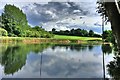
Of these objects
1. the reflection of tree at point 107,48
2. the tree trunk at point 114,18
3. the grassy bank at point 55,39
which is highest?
the tree trunk at point 114,18

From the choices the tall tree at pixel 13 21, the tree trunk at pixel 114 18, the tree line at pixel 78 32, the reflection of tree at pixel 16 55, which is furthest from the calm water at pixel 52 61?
the tree trunk at pixel 114 18

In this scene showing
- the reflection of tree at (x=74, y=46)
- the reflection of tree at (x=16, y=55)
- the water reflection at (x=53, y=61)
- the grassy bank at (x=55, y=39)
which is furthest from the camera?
the reflection of tree at (x=16, y=55)

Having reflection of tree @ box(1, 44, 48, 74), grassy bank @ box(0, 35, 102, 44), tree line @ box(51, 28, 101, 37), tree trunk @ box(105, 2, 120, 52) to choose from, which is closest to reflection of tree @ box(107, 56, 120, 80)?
tree trunk @ box(105, 2, 120, 52)

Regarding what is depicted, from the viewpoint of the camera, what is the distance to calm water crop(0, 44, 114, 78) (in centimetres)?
545

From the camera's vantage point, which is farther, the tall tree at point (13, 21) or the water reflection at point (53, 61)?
the tall tree at point (13, 21)

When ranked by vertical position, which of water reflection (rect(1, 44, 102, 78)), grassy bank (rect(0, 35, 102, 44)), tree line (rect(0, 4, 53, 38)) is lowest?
water reflection (rect(1, 44, 102, 78))

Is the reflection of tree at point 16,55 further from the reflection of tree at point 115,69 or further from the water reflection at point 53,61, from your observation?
the reflection of tree at point 115,69

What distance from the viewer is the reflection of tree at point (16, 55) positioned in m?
5.87

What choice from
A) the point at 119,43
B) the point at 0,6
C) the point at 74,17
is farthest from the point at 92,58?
the point at 119,43

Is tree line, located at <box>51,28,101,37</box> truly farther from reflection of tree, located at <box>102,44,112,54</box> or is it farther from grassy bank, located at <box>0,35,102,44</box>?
reflection of tree, located at <box>102,44,112,54</box>

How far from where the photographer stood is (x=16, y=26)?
5.71 meters

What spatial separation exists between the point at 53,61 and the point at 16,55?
110cm

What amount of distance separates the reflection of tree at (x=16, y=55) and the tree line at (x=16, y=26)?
0.31 m

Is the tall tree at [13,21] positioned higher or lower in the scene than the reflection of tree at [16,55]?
higher
